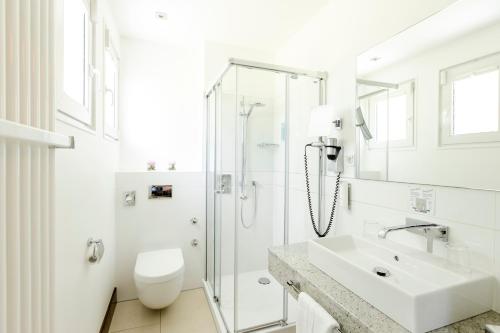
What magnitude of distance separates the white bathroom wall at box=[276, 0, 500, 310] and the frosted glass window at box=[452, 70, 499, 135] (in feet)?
0.89

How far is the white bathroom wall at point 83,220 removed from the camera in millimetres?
1087

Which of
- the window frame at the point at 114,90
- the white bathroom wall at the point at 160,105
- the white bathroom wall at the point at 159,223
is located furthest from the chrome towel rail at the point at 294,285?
the white bathroom wall at the point at 160,105

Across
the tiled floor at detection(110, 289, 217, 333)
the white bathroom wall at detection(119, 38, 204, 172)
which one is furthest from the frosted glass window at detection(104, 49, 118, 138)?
the tiled floor at detection(110, 289, 217, 333)

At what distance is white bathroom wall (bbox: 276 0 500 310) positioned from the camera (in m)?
0.97

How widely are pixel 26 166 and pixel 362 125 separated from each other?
64.3 inches

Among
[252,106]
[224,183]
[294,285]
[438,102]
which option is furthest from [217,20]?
[294,285]

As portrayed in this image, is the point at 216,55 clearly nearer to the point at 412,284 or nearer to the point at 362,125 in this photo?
the point at 362,125

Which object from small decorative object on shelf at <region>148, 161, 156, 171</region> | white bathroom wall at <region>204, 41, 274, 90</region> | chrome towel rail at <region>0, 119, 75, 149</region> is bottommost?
small decorative object on shelf at <region>148, 161, 156, 171</region>

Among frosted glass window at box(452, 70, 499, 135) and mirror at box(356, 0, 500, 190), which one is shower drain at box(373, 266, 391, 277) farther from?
frosted glass window at box(452, 70, 499, 135)

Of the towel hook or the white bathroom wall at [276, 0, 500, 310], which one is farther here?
the towel hook

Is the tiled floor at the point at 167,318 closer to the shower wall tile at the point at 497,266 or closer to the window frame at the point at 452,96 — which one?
the shower wall tile at the point at 497,266

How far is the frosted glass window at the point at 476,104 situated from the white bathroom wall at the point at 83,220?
1736mm

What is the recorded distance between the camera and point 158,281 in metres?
1.89

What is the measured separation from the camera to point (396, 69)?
4.43 ft
